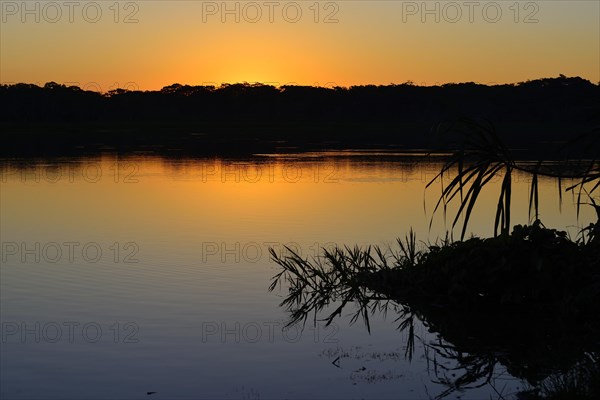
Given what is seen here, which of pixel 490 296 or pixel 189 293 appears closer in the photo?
pixel 490 296

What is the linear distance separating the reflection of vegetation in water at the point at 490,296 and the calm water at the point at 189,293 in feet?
1.46

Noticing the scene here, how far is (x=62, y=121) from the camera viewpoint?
136m

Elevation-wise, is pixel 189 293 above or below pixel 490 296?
below

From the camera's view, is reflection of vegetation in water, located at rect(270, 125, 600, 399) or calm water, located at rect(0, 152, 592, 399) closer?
calm water, located at rect(0, 152, 592, 399)

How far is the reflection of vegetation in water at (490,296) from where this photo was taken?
1034 centimetres

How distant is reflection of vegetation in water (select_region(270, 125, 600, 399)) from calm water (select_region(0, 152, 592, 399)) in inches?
17.5

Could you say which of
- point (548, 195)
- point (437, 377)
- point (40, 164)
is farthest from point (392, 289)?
point (40, 164)

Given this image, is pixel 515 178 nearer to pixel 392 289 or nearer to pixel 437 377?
pixel 392 289

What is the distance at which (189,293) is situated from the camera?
15242mm

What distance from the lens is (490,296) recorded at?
43.9 ft

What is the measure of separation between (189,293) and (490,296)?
5393mm

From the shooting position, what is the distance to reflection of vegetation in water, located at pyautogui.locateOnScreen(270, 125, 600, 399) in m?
10.3

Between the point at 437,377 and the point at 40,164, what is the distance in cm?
4767

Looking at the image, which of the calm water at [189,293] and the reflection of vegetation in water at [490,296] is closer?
the calm water at [189,293]
